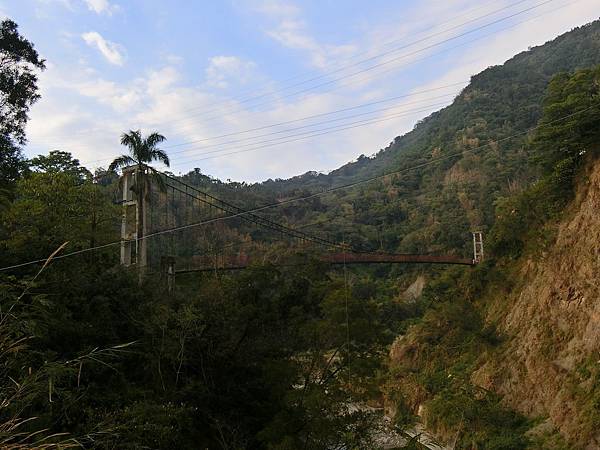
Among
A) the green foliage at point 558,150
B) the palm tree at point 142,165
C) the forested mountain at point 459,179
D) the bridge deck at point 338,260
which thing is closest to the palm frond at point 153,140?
the palm tree at point 142,165

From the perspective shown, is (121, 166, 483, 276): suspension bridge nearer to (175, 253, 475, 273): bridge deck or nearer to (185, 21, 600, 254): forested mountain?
(175, 253, 475, 273): bridge deck

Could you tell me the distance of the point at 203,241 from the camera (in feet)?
94.6

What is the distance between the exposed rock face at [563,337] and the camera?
525 inches

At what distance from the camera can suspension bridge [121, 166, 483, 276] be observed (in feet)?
45.8

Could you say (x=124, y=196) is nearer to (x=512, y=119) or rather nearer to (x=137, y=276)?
(x=137, y=276)

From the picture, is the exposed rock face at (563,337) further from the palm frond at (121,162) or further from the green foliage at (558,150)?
the palm frond at (121,162)

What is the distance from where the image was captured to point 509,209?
22.0 meters

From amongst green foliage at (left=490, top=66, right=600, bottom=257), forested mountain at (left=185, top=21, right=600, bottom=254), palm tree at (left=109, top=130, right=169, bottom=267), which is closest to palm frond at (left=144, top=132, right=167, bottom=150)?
palm tree at (left=109, top=130, right=169, bottom=267)

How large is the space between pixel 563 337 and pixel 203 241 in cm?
1995

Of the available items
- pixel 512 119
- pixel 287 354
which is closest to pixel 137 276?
pixel 287 354

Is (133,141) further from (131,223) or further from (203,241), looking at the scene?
(203,241)

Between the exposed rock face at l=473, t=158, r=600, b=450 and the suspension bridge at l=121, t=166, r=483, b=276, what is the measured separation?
209 inches

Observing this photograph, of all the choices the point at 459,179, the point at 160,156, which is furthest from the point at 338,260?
the point at 459,179

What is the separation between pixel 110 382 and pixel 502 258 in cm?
1847
